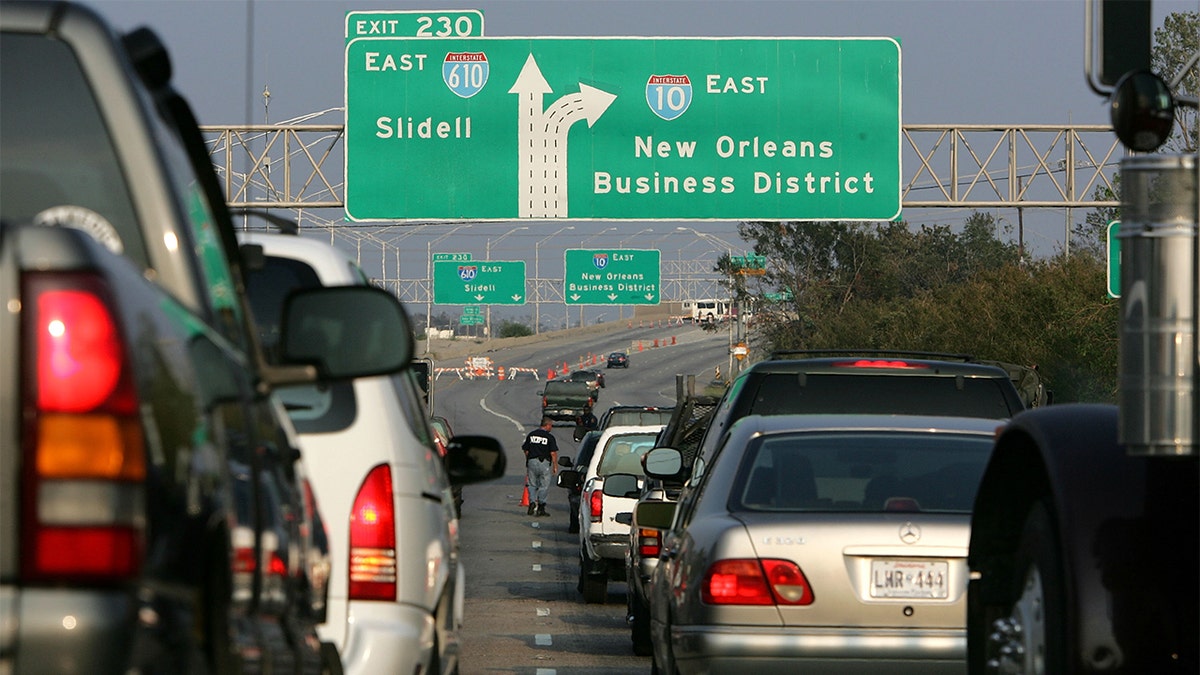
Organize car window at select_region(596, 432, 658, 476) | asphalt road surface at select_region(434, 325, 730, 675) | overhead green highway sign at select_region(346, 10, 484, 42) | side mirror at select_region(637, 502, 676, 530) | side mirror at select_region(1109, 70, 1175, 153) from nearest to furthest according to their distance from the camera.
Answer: side mirror at select_region(1109, 70, 1175, 153)
side mirror at select_region(637, 502, 676, 530)
asphalt road surface at select_region(434, 325, 730, 675)
car window at select_region(596, 432, 658, 476)
overhead green highway sign at select_region(346, 10, 484, 42)

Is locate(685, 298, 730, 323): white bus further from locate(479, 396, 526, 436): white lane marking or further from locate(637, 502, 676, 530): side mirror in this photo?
locate(637, 502, 676, 530): side mirror

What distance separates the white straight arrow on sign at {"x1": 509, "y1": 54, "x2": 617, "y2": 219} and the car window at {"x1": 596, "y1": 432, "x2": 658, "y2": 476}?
350 inches

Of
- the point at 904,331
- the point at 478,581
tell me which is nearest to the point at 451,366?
the point at 904,331

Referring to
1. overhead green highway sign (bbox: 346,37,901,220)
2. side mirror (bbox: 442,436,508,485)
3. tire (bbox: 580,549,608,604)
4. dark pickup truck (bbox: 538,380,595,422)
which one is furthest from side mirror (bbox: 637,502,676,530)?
dark pickup truck (bbox: 538,380,595,422)

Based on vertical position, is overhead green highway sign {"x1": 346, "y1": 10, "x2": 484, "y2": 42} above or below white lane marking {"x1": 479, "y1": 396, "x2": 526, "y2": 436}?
above

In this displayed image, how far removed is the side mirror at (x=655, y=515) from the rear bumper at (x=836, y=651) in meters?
2.04

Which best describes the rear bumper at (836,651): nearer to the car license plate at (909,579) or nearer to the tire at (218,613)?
the car license plate at (909,579)

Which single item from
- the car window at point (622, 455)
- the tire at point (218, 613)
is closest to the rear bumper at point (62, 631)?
the tire at point (218, 613)

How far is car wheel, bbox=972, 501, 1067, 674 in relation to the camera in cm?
493

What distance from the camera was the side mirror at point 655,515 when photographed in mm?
9562

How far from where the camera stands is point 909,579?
748 centimetres

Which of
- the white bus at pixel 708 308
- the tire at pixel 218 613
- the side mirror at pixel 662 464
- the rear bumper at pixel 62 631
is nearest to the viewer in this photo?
the rear bumper at pixel 62 631

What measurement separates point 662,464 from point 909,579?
12.1 ft

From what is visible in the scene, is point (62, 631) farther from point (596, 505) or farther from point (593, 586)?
point (593, 586)
